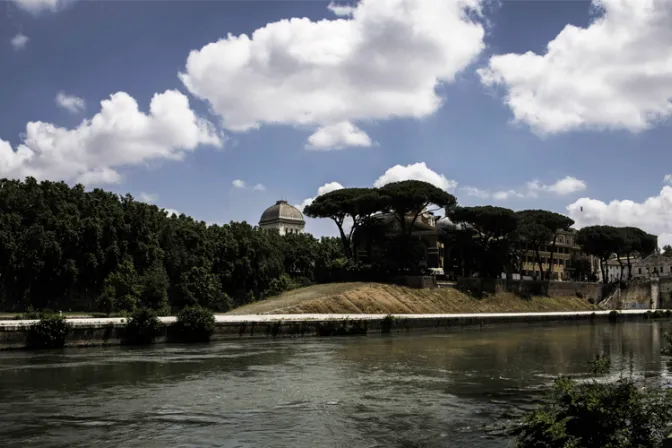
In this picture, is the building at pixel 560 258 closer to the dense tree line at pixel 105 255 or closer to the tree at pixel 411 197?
the tree at pixel 411 197

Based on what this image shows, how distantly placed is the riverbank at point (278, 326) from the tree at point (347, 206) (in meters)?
23.6

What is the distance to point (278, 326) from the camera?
49.6 m

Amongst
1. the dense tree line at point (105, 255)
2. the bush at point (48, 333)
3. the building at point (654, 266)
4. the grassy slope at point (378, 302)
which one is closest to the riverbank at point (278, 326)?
the bush at point (48, 333)

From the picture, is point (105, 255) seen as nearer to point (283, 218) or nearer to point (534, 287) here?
Answer: point (534, 287)

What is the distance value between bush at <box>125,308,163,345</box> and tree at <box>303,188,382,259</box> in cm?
4490

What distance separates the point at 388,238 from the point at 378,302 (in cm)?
1632

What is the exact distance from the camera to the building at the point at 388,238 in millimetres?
87250

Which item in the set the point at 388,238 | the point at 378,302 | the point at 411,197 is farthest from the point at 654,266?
Result: the point at 378,302

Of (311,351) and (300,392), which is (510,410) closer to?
(300,392)

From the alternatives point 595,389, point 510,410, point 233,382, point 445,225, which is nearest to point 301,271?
point 445,225

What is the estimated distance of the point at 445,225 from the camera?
348 ft

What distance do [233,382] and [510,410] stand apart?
1176cm

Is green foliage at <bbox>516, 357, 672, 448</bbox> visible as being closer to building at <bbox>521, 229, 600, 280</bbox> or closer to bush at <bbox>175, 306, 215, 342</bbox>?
bush at <bbox>175, 306, 215, 342</bbox>

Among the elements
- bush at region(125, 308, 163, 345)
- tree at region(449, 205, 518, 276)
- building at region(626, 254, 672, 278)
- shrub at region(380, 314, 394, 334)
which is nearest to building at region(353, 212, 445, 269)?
tree at region(449, 205, 518, 276)
